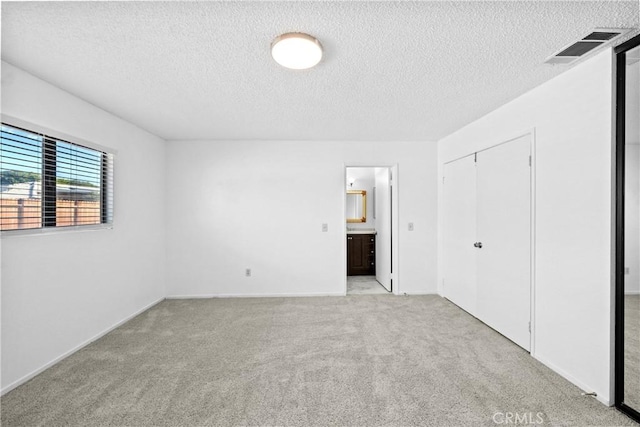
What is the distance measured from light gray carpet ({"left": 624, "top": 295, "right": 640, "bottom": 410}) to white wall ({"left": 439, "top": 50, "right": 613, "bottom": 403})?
8cm

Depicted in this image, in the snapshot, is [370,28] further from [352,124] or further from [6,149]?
[6,149]

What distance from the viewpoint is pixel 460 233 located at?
388 cm

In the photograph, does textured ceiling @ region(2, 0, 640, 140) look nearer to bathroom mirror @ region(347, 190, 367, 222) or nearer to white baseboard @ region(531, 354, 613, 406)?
white baseboard @ region(531, 354, 613, 406)

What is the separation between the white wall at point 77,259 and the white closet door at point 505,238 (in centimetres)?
415

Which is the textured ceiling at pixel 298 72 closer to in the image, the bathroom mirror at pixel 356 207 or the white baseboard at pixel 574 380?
the white baseboard at pixel 574 380

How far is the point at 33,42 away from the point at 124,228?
213cm

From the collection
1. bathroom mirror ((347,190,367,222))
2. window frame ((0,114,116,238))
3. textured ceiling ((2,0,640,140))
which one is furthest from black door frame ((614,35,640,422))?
bathroom mirror ((347,190,367,222))

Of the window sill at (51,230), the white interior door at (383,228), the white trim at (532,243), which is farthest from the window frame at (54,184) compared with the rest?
the white trim at (532,243)

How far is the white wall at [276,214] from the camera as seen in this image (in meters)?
4.48

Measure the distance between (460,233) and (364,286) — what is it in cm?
192

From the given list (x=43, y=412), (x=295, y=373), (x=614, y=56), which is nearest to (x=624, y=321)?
(x=614, y=56)

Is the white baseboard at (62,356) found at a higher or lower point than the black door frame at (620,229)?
lower

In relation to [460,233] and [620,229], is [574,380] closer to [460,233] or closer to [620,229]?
[620,229]

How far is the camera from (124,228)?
3480mm
